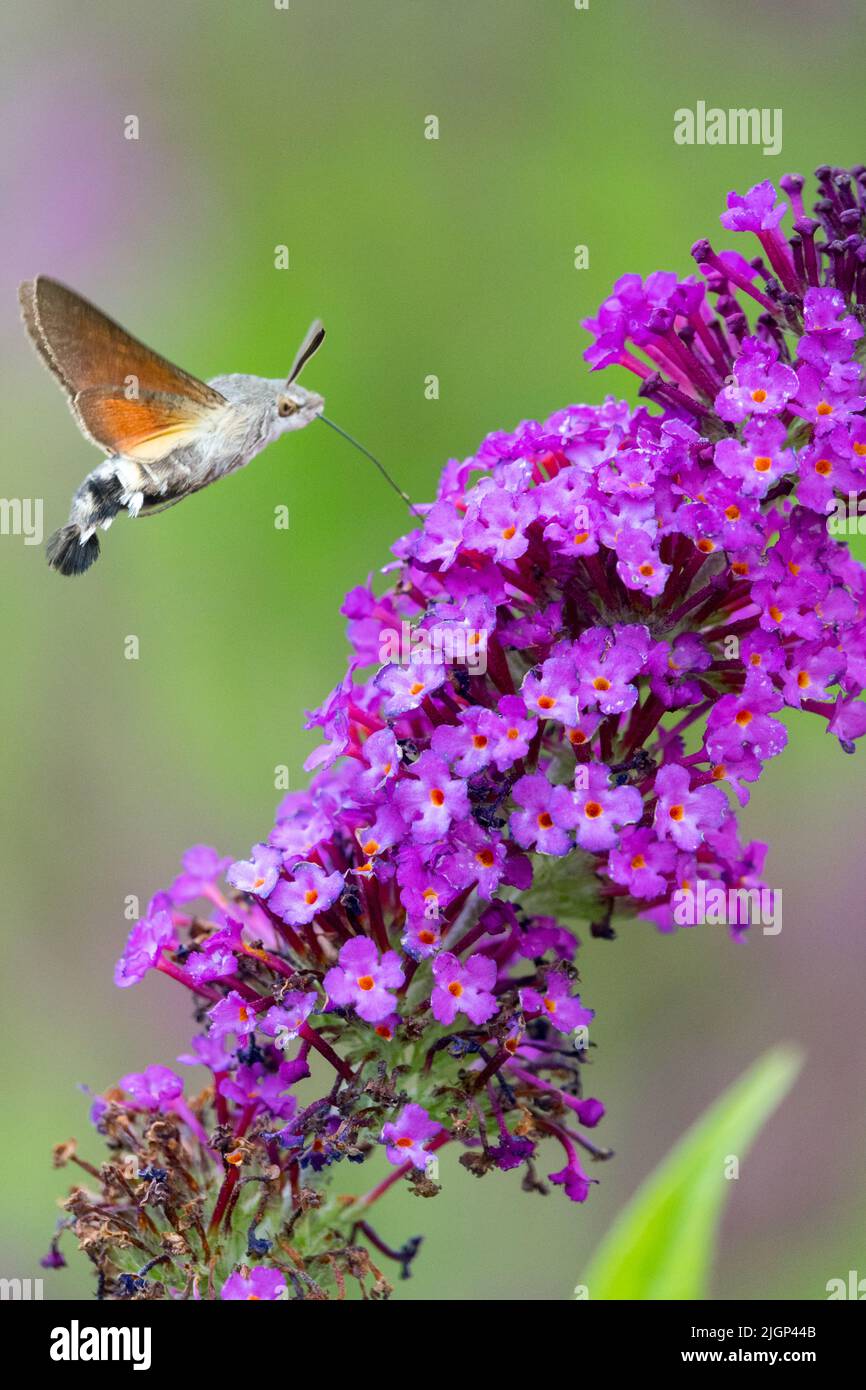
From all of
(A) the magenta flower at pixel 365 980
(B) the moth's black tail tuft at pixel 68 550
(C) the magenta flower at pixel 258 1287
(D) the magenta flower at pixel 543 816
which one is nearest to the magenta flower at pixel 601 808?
(D) the magenta flower at pixel 543 816

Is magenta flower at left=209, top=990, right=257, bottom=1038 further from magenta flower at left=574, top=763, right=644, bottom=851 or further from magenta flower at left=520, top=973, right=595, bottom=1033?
magenta flower at left=574, top=763, right=644, bottom=851

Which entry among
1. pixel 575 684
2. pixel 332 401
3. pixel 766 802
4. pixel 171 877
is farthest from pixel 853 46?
pixel 575 684

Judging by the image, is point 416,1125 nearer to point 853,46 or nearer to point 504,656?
point 504,656

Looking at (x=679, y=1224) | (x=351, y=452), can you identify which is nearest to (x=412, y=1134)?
(x=679, y=1224)

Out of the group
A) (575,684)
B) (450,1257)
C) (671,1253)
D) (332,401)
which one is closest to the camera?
(575,684)

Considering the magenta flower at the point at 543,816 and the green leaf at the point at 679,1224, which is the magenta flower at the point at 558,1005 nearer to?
the magenta flower at the point at 543,816

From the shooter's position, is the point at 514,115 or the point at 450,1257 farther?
the point at 514,115

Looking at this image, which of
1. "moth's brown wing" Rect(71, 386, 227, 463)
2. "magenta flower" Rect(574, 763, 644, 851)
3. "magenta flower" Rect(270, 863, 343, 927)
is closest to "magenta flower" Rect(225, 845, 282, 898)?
"magenta flower" Rect(270, 863, 343, 927)
